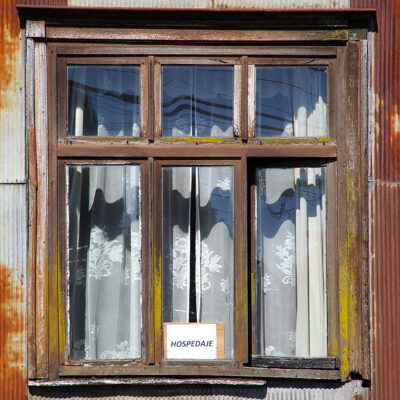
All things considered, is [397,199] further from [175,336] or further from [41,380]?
[41,380]

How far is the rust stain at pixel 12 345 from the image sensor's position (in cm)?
386

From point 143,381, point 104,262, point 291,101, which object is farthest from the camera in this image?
point 291,101

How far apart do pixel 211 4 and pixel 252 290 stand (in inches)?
70.1

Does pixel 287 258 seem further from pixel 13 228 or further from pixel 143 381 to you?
pixel 13 228

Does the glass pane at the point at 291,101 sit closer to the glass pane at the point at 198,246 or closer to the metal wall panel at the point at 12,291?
the glass pane at the point at 198,246

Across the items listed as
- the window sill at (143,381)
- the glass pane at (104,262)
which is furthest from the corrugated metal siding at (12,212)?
the glass pane at (104,262)

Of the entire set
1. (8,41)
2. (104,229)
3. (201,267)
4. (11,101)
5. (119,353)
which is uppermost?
(8,41)

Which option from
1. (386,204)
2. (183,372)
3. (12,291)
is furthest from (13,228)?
(386,204)

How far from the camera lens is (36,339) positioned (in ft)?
12.7

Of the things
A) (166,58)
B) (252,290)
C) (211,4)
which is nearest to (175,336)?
(252,290)

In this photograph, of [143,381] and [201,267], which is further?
[201,267]

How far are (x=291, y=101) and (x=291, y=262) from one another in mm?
1004

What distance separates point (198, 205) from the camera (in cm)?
399

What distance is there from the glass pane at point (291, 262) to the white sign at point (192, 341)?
10.8 inches
